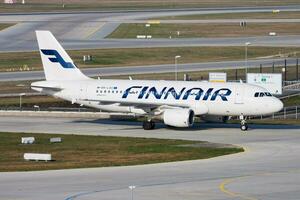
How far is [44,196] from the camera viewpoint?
4303 centimetres

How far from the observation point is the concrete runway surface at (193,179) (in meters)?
43.7

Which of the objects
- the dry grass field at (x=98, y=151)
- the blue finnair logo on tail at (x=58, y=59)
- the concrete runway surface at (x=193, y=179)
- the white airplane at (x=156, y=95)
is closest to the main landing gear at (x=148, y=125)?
the white airplane at (x=156, y=95)

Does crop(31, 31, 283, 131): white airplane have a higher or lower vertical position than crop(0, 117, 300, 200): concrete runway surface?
higher

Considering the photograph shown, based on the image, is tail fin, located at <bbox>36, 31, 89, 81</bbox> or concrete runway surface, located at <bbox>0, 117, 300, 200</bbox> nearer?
concrete runway surface, located at <bbox>0, 117, 300, 200</bbox>

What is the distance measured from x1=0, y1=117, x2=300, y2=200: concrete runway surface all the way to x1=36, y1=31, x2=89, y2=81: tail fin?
15.2 metres

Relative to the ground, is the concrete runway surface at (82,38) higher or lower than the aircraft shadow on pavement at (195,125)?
higher

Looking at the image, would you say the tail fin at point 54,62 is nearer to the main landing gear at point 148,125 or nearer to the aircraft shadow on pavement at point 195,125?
the aircraft shadow on pavement at point 195,125

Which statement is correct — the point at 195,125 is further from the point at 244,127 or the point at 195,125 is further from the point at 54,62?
the point at 54,62

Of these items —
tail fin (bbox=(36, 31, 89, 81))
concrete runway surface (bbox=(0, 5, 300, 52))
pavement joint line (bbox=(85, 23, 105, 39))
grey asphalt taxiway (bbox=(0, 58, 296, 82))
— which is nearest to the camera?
tail fin (bbox=(36, 31, 89, 81))

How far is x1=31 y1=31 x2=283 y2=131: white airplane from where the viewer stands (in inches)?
2940

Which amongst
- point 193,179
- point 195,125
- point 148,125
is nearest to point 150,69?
point 195,125

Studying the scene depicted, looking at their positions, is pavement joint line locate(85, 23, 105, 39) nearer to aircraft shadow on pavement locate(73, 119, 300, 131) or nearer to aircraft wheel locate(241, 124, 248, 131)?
aircraft shadow on pavement locate(73, 119, 300, 131)

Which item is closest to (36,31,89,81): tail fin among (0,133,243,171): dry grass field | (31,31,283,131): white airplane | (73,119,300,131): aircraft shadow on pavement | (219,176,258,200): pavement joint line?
(31,31,283,131): white airplane

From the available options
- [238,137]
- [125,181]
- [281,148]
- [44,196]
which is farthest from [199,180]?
[238,137]
